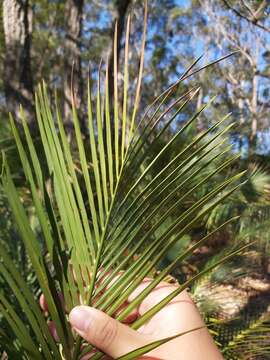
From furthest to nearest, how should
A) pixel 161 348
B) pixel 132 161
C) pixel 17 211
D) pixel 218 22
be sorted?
pixel 218 22 < pixel 132 161 < pixel 161 348 < pixel 17 211

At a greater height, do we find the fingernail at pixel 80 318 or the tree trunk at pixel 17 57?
the tree trunk at pixel 17 57

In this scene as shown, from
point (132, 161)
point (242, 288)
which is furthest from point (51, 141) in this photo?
point (242, 288)

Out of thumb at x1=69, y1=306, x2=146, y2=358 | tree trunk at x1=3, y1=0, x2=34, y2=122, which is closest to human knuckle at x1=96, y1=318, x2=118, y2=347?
thumb at x1=69, y1=306, x2=146, y2=358

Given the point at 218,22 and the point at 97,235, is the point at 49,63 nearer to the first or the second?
the point at 218,22

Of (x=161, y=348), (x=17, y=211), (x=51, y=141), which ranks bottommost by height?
(x=161, y=348)

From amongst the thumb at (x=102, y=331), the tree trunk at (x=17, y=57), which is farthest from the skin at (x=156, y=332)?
the tree trunk at (x=17, y=57)

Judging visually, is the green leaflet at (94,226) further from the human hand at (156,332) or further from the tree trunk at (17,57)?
the tree trunk at (17,57)

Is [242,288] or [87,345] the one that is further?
[242,288]
